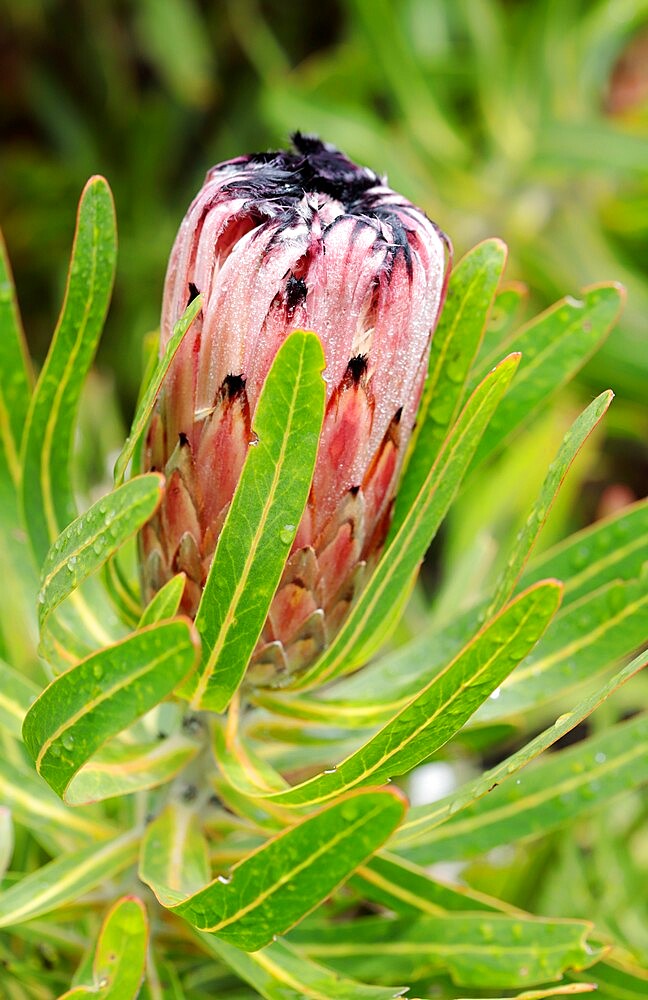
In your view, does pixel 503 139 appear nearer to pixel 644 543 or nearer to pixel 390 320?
pixel 644 543

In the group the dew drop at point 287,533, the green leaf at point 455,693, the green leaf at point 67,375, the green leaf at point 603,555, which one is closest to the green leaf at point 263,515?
the dew drop at point 287,533

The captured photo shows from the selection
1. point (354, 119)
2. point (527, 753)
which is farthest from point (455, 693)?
point (354, 119)

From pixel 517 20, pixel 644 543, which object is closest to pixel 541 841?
pixel 644 543

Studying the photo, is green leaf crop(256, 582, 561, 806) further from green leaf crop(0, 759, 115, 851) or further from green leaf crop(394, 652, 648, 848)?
green leaf crop(0, 759, 115, 851)

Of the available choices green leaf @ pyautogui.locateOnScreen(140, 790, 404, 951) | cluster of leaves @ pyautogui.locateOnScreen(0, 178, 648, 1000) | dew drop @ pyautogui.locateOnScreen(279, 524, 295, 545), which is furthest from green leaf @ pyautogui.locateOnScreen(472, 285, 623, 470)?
green leaf @ pyautogui.locateOnScreen(140, 790, 404, 951)

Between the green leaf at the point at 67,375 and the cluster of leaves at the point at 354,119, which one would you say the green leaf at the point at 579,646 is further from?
the cluster of leaves at the point at 354,119

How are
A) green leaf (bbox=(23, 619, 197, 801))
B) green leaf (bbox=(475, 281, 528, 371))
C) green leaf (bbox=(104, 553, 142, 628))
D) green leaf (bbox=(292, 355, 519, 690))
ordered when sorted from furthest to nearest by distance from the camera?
green leaf (bbox=(475, 281, 528, 371)), green leaf (bbox=(104, 553, 142, 628)), green leaf (bbox=(292, 355, 519, 690)), green leaf (bbox=(23, 619, 197, 801))
